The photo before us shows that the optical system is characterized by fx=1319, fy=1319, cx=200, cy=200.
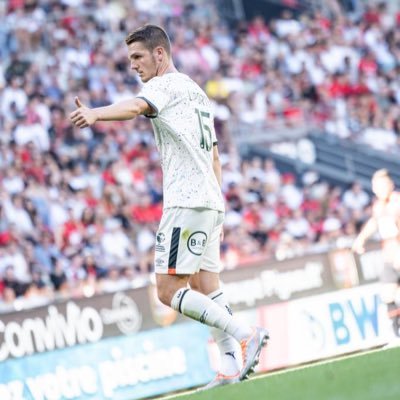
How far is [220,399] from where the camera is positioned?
6969 mm

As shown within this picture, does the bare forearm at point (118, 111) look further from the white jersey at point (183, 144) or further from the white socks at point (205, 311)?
the white socks at point (205, 311)

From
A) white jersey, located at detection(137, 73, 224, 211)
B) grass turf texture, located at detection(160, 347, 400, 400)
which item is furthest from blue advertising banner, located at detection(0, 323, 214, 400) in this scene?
grass turf texture, located at detection(160, 347, 400, 400)

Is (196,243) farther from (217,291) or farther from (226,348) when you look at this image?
(226,348)

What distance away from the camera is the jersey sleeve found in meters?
7.68

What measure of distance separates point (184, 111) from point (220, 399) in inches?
73.6

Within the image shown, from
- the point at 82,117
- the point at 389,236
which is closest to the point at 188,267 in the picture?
the point at 82,117

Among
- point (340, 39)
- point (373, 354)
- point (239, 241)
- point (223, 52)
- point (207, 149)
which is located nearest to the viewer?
point (373, 354)

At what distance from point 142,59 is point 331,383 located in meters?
2.24

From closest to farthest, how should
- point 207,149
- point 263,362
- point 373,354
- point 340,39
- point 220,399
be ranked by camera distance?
point 220,399
point 373,354
point 207,149
point 263,362
point 340,39

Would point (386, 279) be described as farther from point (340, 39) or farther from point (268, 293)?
point (340, 39)

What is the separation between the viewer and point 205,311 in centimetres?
798

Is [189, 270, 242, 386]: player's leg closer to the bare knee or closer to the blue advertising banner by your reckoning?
the bare knee

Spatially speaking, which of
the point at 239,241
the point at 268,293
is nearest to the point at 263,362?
the point at 268,293

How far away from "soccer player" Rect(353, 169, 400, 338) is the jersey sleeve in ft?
23.6
